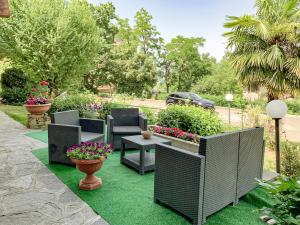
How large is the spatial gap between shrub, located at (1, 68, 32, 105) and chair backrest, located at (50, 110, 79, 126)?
9.07m

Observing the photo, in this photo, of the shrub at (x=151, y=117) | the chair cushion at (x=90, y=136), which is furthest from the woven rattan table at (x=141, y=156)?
the shrub at (x=151, y=117)

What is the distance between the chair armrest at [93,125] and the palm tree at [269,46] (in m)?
3.95

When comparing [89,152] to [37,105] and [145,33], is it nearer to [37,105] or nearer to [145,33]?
[37,105]

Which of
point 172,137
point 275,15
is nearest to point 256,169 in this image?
point 172,137

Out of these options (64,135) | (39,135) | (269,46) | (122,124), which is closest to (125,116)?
(122,124)

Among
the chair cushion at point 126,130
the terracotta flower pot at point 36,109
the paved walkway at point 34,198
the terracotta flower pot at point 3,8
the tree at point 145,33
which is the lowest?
the paved walkway at point 34,198

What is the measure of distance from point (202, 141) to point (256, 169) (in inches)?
54.1

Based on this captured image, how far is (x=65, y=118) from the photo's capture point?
473cm

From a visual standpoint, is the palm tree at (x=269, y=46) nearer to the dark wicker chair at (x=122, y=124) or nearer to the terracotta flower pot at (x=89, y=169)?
the dark wicker chair at (x=122, y=124)

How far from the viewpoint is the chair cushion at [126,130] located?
5.11 m

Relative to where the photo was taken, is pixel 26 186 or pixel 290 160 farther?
pixel 290 160

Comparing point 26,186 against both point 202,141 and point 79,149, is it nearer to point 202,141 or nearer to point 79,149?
point 79,149

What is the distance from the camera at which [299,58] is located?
19.4 feet

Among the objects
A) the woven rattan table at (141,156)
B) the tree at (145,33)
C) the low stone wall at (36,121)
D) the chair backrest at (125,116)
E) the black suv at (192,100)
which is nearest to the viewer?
the woven rattan table at (141,156)
